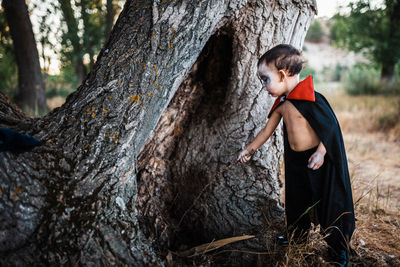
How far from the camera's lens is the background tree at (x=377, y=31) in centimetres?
952

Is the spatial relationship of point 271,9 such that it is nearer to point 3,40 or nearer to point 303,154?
point 303,154

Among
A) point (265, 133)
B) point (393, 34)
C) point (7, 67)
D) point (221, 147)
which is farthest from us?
point (393, 34)

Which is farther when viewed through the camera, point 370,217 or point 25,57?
point 25,57

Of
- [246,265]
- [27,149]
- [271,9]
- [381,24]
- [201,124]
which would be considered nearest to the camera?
[27,149]

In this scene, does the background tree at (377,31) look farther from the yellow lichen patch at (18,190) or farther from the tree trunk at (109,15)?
the yellow lichen patch at (18,190)

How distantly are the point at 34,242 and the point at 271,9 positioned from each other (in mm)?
2396

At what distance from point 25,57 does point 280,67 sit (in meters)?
5.90

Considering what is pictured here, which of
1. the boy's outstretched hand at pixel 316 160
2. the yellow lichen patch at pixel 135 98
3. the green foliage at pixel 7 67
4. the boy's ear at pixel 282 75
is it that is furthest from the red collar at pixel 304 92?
the green foliage at pixel 7 67

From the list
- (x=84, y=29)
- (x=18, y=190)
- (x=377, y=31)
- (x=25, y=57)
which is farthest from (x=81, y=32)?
(x=377, y=31)

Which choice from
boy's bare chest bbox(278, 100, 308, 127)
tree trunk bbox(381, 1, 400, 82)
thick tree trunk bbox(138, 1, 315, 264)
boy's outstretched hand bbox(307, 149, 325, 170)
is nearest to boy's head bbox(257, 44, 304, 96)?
boy's bare chest bbox(278, 100, 308, 127)

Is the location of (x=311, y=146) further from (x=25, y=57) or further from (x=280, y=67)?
(x=25, y=57)

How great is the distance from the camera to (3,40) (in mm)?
5660

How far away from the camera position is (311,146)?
6.24 ft

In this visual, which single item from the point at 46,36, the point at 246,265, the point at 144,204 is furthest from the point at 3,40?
the point at 246,265
